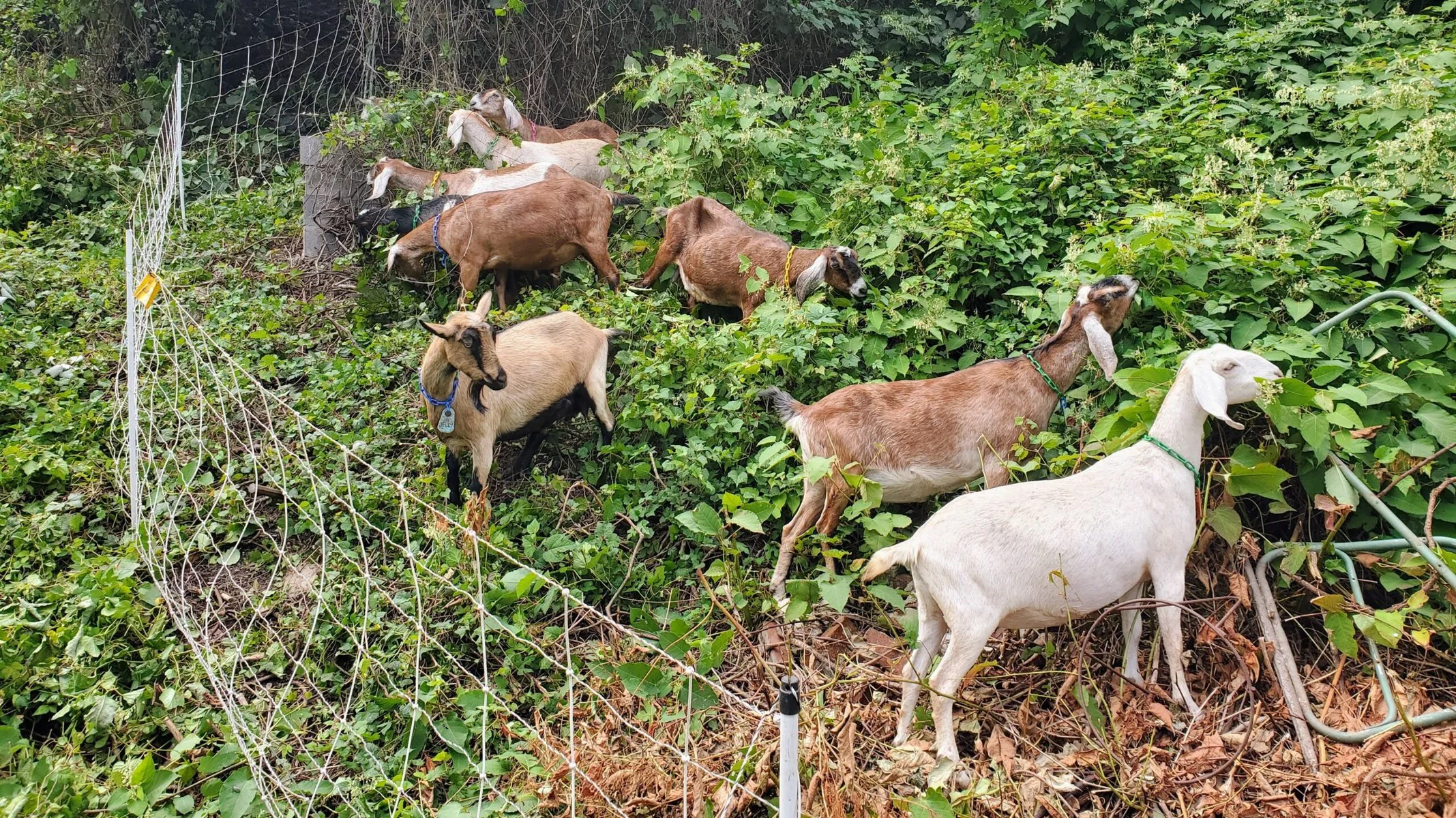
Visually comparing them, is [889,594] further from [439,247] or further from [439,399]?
[439,247]

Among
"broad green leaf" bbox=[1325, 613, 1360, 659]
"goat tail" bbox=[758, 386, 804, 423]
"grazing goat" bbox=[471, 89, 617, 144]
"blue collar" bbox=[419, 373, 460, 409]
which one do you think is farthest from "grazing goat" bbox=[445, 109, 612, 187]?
"broad green leaf" bbox=[1325, 613, 1360, 659]

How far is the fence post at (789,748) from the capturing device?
193 centimetres

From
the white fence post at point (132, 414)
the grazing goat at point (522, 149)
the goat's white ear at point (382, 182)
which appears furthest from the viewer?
the grazing goat at point (522, 149)

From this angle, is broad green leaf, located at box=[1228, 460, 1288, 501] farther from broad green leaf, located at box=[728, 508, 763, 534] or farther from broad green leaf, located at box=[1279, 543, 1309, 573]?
broad green leaf, located at box=[728, 508, 763, 534]

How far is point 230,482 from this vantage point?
4703mm

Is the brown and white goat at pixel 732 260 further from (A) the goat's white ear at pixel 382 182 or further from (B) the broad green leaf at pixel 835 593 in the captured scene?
(B) the broad green leaf at pixel 835 593

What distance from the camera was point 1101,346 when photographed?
3.99m

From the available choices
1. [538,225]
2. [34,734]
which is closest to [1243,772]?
[34,734]

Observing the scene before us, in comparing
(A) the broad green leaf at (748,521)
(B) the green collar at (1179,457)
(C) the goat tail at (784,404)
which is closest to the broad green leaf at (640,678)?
(A) the broad green leaf at (748,521)

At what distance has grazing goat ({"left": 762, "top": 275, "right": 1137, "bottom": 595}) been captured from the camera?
13.6ft

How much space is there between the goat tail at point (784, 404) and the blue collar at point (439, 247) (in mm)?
2857

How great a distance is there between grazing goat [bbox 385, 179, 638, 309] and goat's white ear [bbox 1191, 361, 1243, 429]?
385cm

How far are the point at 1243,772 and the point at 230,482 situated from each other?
14.5ft

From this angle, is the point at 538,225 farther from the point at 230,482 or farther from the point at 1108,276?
the point at 1108,276
